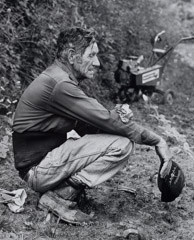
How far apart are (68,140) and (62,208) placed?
47 centimetres

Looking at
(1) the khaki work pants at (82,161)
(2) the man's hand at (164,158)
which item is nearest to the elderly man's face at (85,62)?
(1) the khaki work pants at (82,161)

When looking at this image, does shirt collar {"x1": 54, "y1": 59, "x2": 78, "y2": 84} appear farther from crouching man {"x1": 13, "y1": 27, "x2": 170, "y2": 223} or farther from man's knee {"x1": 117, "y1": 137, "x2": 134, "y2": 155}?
man's knee {"x1": 117, "y1": 137, "x2": 134, "y2": 155}

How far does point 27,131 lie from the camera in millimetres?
3422

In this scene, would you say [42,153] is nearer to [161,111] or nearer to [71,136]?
[71,136]

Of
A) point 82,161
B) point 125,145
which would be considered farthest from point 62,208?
point 125,145

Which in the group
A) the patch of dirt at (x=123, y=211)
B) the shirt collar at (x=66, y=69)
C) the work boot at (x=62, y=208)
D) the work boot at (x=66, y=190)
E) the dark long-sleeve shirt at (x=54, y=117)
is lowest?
the patch of dirt at (x=123, y=211)

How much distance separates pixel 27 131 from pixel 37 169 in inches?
10.5

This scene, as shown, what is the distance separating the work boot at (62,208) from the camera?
345 centimetres

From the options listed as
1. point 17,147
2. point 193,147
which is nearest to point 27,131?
point 17,147

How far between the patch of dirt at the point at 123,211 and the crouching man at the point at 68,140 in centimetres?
14

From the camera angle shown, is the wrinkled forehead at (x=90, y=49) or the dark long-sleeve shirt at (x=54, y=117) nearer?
the dark long-sleeve shirt at (x=54, y=117)

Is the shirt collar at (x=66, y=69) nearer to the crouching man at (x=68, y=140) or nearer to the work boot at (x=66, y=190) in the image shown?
the crouching man at (x=68, y=140)

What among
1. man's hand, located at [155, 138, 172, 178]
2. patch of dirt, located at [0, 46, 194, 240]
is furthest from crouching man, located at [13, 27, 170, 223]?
patch of dirt, located at [0, 46, 194, 240]

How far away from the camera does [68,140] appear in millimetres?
3498
